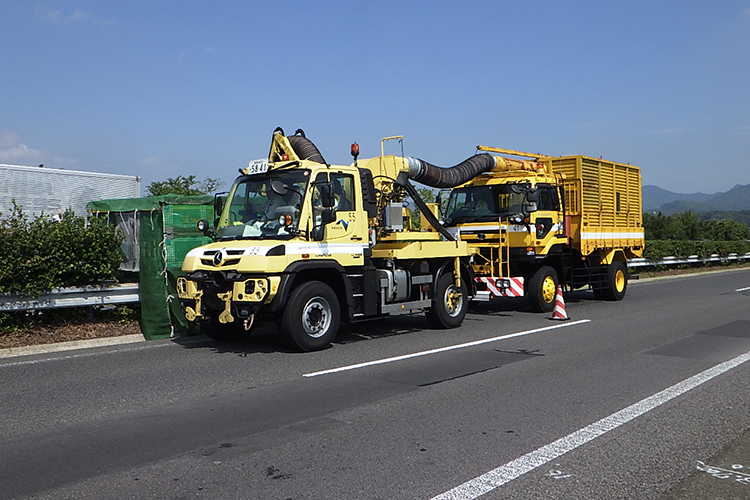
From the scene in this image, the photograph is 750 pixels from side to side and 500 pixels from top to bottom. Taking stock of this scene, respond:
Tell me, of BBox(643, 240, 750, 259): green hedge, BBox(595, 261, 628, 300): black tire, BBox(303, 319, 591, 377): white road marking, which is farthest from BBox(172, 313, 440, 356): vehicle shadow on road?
BBox(643, 240, 750, 259): green hedge

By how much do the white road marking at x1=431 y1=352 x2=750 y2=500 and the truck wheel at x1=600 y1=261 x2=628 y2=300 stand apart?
9.91m

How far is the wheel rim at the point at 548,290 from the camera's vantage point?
1462 cm

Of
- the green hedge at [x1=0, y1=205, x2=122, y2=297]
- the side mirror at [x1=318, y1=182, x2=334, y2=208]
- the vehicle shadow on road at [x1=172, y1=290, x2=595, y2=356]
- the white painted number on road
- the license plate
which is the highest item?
the license plate

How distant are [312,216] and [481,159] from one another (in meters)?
6.29

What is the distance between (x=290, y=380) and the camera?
25.0 ft

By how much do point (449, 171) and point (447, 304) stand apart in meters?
3.23

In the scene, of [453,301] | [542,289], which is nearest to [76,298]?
[453,301]

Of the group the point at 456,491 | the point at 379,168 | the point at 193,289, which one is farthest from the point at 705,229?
the point at 456,491

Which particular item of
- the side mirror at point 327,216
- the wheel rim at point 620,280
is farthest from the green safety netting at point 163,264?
the wheel rim at point 620,280

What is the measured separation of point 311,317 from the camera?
31.1 feet

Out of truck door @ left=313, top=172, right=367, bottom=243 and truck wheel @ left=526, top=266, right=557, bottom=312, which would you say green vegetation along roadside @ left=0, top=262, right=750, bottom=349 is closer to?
truck door @ left=313, top=172, right=367, bottom=243

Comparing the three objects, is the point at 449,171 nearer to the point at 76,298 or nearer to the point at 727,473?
the point at 76,298

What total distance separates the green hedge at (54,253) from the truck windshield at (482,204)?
7.35 meters

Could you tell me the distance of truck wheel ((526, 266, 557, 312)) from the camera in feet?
47.3
